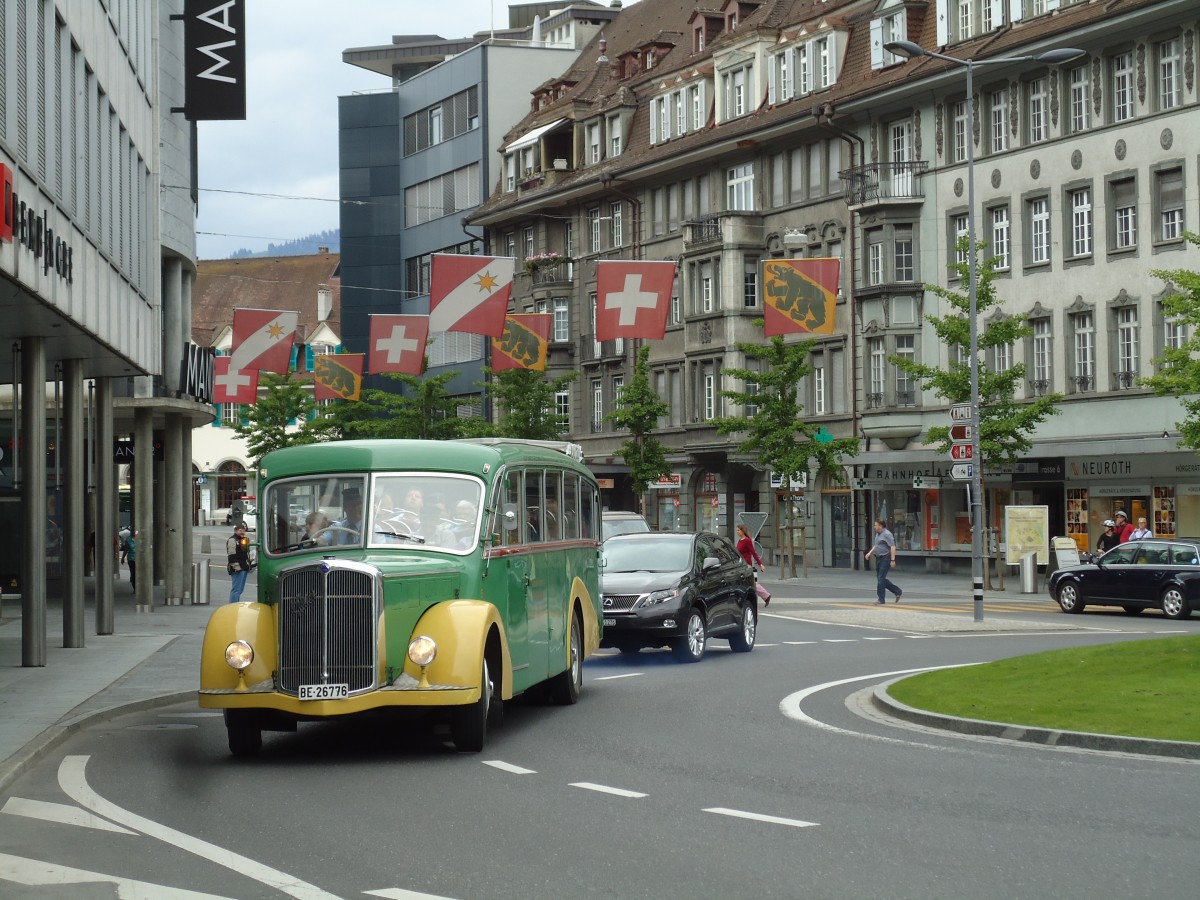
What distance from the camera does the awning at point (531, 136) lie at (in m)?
76.9

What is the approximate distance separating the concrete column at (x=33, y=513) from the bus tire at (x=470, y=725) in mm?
9959

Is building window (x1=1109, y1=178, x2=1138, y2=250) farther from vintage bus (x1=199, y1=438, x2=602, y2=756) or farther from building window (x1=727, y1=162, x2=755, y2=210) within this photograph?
vintage bus (x1=199, y1=438, x2=602, y2=756)

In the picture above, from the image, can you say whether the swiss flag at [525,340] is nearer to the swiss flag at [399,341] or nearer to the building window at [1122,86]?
the swiss flag at [399,341]

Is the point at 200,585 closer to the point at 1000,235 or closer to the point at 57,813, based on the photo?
Answer: the point at 1000,235

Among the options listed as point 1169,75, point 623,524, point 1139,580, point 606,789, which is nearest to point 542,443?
point 606,789

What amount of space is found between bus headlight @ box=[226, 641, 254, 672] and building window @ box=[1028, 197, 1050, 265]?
4037cm

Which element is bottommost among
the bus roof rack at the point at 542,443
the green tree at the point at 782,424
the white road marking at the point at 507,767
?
the white road marking at the point at 507,767

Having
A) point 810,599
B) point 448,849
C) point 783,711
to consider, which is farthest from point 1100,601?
point 448,849

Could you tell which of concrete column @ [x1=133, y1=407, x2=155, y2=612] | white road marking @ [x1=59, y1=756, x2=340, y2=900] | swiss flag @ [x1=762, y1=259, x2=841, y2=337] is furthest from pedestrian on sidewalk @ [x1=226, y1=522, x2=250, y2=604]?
white road marking @ [x1=59, y1=756, x2=340, y2=900]

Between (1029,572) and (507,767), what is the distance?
107ft

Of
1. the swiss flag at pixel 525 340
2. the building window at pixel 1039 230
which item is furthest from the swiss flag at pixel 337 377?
the building window at pixel 1039 230

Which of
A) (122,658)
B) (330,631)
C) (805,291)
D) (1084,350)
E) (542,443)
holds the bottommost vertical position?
(122,658)

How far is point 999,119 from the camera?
2094 inches

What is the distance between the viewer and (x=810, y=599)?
42250 millimetres
